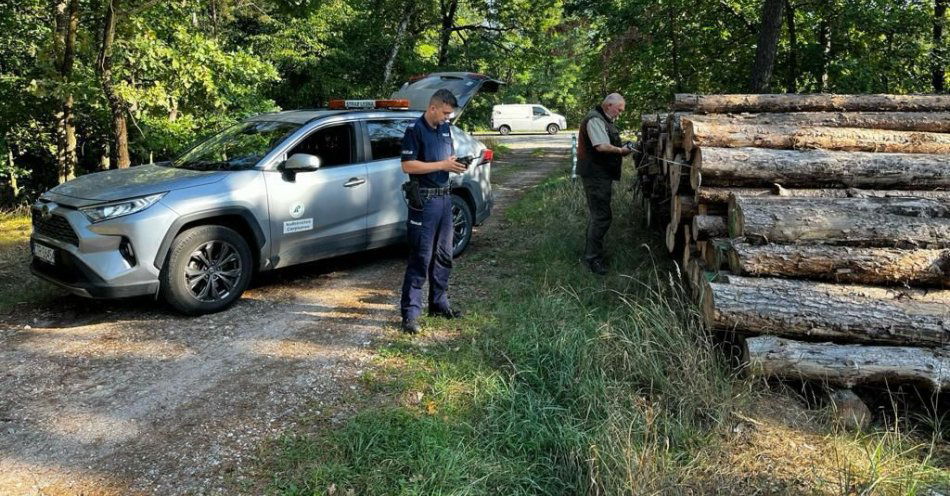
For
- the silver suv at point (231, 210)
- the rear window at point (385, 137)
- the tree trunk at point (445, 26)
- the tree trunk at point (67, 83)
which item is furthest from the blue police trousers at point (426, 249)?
the tree trunk at point (445, 26)

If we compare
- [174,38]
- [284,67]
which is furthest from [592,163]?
[284,67]

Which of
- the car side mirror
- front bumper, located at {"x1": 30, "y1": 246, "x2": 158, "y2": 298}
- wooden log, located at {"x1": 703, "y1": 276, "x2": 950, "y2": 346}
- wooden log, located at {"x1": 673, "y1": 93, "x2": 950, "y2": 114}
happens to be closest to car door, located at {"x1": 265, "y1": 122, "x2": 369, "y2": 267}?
the car side mirror

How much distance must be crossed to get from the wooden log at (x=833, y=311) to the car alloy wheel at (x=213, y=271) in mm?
3894

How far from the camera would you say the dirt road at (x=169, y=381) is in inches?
126

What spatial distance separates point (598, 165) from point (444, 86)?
3224 millimetres

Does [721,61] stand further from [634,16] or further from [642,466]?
[642,466]

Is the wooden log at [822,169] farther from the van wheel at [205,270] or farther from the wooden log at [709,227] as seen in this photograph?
the van wheel at [205,270]

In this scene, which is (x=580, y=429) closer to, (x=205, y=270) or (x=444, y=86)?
(x=205, y=270)

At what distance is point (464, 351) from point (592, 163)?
298cm

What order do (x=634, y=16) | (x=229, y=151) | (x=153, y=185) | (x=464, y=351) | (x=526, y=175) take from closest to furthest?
(x=464, y=351) → (x=153, y=185) → (x=229, y=151) → (x=634, y=16) → (x=526, y=175)

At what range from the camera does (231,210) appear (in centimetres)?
526

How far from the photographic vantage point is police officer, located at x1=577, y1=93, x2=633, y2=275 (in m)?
6.53

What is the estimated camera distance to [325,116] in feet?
20.2

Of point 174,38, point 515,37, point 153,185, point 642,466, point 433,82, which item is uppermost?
point 515,37
